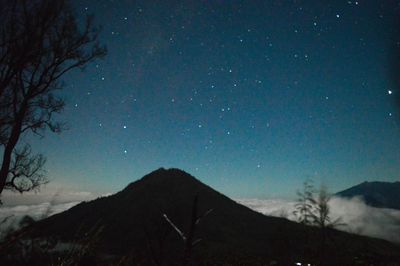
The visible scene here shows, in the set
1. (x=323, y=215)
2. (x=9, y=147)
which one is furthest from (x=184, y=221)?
(x=9, y=147)

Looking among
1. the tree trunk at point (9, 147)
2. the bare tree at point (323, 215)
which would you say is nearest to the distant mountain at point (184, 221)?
the bare tree at point (323, 215)

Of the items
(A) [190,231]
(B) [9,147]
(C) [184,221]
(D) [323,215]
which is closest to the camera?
(A) [190,231]

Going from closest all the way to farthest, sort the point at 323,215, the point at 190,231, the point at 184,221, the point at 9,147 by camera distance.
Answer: the point at 190,231 → the point at 9,147 → the point at 323,215 → the point at 184,221

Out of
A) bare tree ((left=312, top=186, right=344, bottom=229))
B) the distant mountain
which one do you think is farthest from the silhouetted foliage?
the distant mountain

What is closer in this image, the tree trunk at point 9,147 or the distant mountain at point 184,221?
the tree trunk at point 9,147

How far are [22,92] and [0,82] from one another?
1162mm

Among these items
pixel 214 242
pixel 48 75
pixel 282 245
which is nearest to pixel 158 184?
pixel 214 242

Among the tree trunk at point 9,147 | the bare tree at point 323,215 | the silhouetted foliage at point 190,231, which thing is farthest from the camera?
the bare tree at point 323,215

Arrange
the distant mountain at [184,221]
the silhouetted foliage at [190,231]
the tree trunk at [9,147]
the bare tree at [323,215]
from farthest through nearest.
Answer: the distant mountain at [184,221], the bare tree at [323,215], the tree trunk at [9,147], the silhouetted foliage at [190,231]

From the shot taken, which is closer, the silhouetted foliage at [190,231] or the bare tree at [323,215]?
the silhouetted foliage at [190,231]

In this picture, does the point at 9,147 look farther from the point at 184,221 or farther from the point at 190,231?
the point at 184,221

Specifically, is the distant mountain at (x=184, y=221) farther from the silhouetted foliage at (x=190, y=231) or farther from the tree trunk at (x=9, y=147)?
the silhouetted foliage at (x=190, y=231)

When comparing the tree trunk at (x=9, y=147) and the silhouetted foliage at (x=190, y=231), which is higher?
the tree trunk at (x=9, y=147)

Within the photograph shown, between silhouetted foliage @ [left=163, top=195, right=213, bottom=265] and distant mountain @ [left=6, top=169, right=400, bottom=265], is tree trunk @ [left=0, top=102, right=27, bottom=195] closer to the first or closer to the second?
silhouetted foliage @ [left=163, top=195, right=213, bottom=265]
